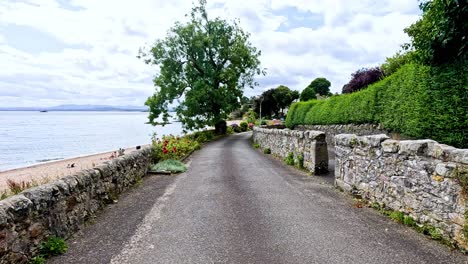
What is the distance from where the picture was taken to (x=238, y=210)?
6930mm

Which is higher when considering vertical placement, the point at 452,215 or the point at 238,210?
the point at 452,215

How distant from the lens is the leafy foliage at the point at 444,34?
7.15 m

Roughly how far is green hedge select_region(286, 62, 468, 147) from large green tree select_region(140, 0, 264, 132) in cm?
1833

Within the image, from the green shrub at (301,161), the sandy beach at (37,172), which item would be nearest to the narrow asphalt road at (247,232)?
the green shrub at (301,161)

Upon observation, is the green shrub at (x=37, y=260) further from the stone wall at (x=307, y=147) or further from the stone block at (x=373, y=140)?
the stone wall at (x=307, y=147)

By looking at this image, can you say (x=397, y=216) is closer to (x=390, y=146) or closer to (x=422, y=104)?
(x=390, y=146)

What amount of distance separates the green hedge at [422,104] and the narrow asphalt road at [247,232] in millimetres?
3211

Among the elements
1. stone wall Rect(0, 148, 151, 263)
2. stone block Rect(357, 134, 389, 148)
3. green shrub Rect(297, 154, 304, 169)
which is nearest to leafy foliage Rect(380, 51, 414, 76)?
green shrub Rect(297, 154, 304, 169)

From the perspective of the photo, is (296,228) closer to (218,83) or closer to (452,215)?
(452,215)

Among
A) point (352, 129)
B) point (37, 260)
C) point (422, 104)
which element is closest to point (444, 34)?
point (422, 104)

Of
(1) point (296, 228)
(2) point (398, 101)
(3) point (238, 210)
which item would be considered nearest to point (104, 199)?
(3) point (238, 210)

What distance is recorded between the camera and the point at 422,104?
31.4 ft

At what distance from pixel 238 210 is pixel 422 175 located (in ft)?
11.5

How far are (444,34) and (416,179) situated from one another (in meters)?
3.90
